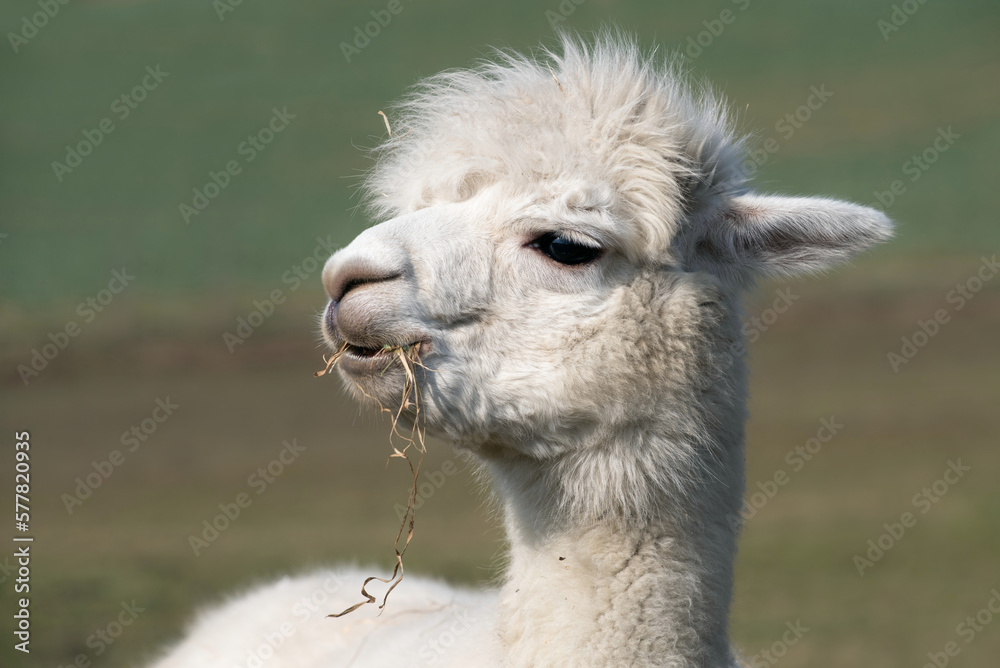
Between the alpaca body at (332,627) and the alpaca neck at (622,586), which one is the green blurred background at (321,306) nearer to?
the alpaca body at (332,627)

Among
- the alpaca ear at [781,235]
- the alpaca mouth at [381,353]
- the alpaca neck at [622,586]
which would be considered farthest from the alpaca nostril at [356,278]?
the alpaca ear at [781,235]

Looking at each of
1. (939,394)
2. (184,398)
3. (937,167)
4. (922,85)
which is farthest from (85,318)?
(922,85)

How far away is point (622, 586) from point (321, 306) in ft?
52.1

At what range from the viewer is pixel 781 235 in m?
2.45

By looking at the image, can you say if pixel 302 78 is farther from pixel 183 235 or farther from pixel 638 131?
pixel 638 131

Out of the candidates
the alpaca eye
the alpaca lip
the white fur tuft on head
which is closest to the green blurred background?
the alpaca lip

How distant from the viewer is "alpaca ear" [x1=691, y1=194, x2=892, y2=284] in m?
2.31

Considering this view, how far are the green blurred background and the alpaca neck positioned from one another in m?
0.47

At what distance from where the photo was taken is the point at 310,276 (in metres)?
22.0

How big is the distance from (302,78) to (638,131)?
110 ft

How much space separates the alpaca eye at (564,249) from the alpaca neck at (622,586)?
0.54 metres

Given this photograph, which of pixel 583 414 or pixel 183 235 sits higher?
pixel 583 414

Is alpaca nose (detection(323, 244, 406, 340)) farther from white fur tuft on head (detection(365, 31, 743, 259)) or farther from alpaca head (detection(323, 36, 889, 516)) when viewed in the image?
white fur tuft on head (detection(365, 31, 743, 259))

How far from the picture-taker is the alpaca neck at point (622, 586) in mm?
2102
